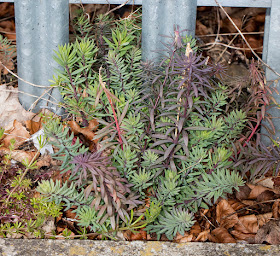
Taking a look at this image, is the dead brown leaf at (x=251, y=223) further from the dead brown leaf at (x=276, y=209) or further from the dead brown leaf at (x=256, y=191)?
the dead brown leaf at (x=256, y=191)

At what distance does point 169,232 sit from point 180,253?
0.13m

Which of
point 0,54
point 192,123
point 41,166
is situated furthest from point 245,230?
point 0,54

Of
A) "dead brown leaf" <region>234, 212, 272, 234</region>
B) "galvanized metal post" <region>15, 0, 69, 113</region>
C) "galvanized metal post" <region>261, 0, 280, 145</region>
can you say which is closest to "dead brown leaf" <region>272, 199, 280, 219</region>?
"dead brown leaf" <region>234, 212, 272, 234</region>

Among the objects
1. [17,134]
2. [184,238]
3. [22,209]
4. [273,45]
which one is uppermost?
[273,45]

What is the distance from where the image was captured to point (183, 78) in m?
1.83

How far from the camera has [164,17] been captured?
2.33 meters

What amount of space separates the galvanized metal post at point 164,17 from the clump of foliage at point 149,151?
182 mm

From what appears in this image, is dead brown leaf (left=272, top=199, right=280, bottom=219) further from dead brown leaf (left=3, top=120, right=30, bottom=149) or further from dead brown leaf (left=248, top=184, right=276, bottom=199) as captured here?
dead brown leaf (left=3, top=120, right=30, bottom=149)

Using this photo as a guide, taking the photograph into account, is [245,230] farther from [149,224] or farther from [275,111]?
[275,111]

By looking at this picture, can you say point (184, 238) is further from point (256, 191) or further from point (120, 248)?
point (256, 191)

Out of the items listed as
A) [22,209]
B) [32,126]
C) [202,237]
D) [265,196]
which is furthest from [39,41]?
[265,196]

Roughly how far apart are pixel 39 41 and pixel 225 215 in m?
1.53

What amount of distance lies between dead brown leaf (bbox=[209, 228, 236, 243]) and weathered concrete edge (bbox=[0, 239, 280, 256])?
0.43 ft

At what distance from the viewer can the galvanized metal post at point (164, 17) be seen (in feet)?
7.54
